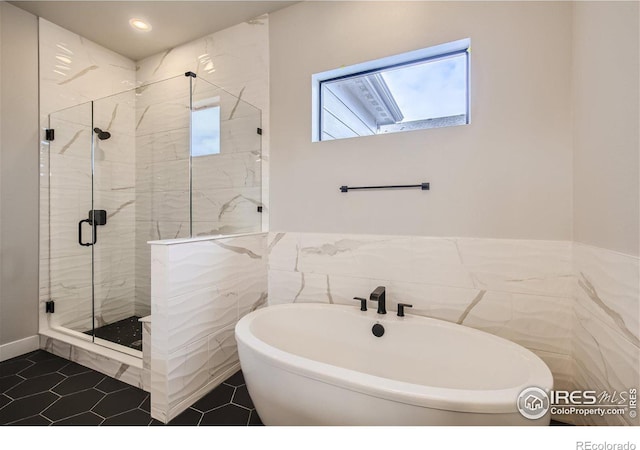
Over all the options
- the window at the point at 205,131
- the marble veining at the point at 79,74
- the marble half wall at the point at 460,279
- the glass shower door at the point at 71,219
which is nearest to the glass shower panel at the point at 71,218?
the glass shower door at the point at 71,219

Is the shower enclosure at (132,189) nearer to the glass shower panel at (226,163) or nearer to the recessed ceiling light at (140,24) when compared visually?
the glass shower panel at (226,163)

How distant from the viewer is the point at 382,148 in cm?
196

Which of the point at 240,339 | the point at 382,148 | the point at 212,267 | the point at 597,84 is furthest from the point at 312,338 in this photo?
the point at 597,84

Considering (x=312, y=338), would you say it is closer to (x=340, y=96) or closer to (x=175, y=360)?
(x=175, y=360)

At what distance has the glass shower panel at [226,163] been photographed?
2.25 meters

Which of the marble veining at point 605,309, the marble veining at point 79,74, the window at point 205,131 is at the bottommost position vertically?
the marble veining at point 605,309

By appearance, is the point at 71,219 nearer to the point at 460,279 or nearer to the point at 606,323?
the point at 460,279

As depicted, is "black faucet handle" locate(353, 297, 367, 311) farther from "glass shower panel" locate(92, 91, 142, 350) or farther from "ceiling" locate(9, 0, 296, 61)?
"ceiling" locate(9, 0, 296, 61)

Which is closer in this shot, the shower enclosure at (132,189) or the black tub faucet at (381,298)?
the black tub faucet at (381,298)

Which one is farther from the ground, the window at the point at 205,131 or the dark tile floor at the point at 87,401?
the window at the point at 205,131

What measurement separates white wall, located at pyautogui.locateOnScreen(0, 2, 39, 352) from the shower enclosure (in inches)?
4.1

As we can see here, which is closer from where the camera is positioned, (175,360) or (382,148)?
(175,360)

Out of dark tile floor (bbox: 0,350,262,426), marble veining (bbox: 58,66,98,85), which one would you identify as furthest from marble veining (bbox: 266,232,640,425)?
marble veining (bbox: 58,66,98,85)
